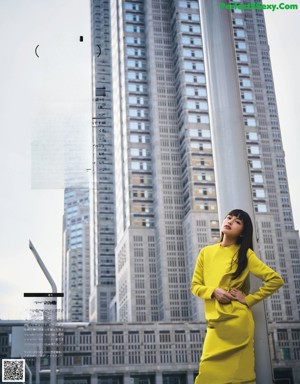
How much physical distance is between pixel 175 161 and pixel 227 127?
125 feet

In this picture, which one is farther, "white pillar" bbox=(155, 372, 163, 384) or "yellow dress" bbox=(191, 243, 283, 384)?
"white pillar" bbox=(155, 372, 163, 384)

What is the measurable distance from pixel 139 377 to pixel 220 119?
36.0m

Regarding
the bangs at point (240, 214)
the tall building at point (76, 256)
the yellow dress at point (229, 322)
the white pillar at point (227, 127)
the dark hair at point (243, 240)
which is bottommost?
the yellow dress at point (229, 322)

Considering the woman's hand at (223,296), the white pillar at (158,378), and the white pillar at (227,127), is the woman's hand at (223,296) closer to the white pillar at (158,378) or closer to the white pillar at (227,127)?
the white pillar at (227,127)

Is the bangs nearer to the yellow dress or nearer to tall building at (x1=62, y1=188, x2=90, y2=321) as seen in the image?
the yellow dress

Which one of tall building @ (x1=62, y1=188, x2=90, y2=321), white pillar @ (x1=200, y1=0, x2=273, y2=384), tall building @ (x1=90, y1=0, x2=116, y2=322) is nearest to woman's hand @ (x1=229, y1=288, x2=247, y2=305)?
white pillar @ (x1=200, y1=0, x2=273, y2=384)

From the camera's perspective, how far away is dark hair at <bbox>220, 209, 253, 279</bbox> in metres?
1.84

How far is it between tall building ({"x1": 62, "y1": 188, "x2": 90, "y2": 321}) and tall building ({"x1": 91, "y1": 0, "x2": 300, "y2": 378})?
10535 millimetres

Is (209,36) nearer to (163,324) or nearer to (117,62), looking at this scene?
(163,324)

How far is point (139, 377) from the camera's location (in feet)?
118

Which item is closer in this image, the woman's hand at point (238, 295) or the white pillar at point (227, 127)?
the woman's hand at point (238, 295)

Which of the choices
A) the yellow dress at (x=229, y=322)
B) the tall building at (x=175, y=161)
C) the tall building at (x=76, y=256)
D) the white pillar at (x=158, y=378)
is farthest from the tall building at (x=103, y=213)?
the yellow dress at (x=229, y=322)

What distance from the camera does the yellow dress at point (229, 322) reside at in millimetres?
1717

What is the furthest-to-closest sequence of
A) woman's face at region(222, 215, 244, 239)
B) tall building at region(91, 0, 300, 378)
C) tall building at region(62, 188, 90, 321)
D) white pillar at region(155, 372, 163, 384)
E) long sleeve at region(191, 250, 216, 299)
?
tall building at region(62, 188, 90, 321), tall building at region(91, 0, 300, 378), white pillar at region(155, 372, 163, 384), woman's face at region(222, 215, 244, 239), long sleeve at region(191, 250, 216, 299)
